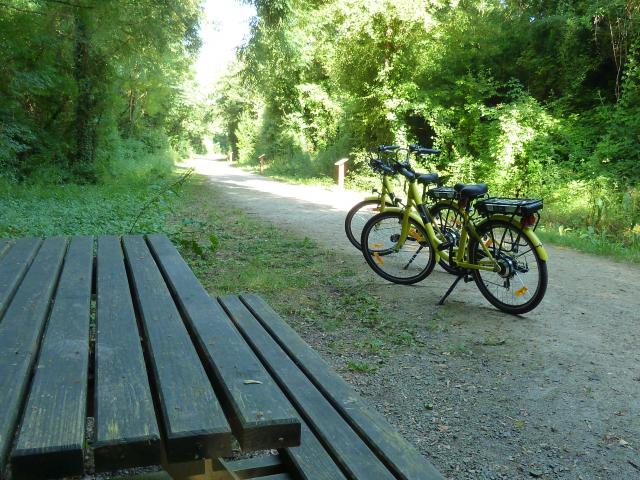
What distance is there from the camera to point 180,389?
1566 millimetres

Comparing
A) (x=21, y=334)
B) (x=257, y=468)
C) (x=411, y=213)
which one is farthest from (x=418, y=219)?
(x=21, y=334)

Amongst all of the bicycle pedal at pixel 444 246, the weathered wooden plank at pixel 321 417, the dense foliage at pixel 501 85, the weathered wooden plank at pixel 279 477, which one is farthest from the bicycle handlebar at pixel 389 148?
the weathered wooden plank at pixel 279 477

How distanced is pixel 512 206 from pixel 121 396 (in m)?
3.93

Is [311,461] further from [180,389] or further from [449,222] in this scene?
[449,222]

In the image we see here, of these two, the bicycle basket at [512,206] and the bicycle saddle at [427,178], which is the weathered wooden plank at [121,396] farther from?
the bicycle saddle at [427,178]

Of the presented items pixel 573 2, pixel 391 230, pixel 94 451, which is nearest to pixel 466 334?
pixel 391 230

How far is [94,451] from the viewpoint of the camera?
129cm

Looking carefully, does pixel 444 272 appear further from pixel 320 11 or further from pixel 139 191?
pixel 320 11

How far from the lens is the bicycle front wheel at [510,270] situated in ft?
16.0

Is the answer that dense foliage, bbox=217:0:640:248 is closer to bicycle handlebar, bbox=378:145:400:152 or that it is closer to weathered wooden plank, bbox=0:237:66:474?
bicycle handlebar, bbox=378:145:400:152

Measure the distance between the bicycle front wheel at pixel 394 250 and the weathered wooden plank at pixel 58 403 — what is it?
13.8 feet

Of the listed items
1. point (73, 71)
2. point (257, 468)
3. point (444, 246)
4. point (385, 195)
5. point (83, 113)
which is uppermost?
point (73, 71)

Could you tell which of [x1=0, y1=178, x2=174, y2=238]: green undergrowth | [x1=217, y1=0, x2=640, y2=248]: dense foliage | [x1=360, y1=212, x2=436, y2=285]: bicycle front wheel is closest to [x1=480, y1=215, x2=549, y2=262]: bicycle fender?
[x1=360, y1=212, x2=436, y2=285]: bicycle front wheel

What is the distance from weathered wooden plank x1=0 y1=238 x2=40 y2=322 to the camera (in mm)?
2528
